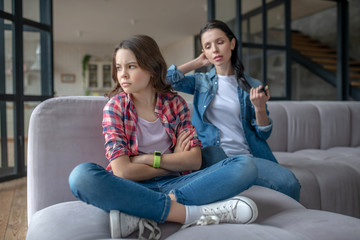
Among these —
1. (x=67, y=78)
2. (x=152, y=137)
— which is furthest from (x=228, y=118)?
(x=67, y=78)

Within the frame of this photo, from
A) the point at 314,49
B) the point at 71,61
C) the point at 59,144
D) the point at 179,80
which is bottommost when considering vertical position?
the point at 59,144

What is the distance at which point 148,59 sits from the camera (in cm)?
129

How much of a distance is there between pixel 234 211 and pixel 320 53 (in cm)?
641

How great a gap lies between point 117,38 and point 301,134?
25.1ft

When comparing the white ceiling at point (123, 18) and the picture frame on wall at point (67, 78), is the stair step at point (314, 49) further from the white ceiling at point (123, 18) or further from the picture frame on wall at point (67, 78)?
the picture frame on wall at point (67, 78)

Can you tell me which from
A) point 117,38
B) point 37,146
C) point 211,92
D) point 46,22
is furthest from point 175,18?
point 37,146

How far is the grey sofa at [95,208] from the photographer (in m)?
0.93

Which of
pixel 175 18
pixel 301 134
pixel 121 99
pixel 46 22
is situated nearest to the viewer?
pixel 121 99

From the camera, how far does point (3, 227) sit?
187cm

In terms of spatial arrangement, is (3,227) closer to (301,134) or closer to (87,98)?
(87,98)

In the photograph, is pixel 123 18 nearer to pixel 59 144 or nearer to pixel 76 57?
pixel 76 57

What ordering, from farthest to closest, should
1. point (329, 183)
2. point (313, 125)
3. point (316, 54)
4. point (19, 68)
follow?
point (316, 54), point (19, 68), point (313, 125), point (329, 183)

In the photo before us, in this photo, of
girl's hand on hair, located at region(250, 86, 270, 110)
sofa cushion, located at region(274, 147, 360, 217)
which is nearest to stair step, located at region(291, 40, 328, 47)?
sofa cushion, located at region(274, 147, 360, 217)

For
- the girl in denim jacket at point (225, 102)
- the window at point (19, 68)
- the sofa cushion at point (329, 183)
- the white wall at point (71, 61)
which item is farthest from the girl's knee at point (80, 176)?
the white wall at point (71, 61)
